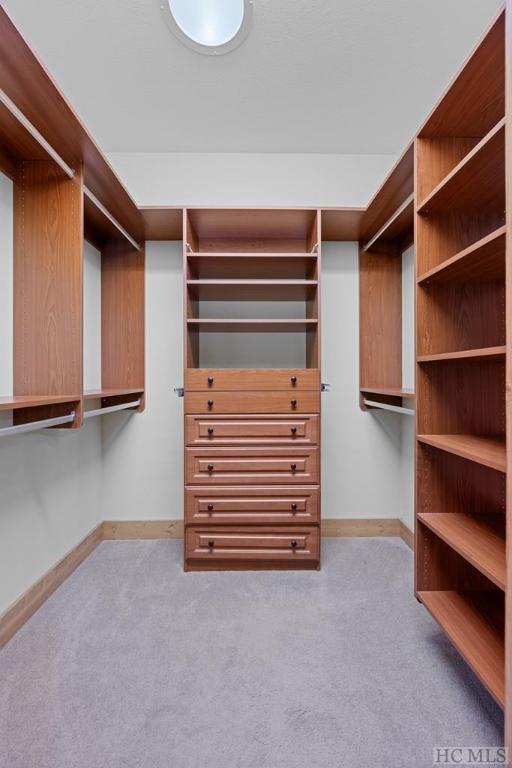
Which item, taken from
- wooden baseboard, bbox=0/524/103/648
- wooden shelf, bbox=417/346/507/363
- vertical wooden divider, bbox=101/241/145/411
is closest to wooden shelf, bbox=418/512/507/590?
wooden shelf, bbox=417/346/507/363

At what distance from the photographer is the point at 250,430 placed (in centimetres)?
204

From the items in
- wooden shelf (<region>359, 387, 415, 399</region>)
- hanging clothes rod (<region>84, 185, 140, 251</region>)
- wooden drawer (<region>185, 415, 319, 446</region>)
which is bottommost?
wooden drawer (<region>185, 415, 319, 446</region>)

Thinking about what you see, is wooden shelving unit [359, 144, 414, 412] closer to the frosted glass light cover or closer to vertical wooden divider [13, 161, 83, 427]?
the frosted glass light cover

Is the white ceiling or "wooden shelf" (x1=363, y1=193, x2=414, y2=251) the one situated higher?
the white ceiling

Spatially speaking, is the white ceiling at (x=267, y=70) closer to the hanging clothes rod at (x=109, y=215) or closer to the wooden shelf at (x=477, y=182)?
the hanging clothes rod at (x=109, y=215)

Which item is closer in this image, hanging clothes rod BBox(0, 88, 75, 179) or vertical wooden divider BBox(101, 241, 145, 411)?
hanging clothes rod BBox(0, 88, 75, 179)

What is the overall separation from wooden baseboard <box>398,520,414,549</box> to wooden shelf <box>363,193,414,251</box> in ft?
6.12

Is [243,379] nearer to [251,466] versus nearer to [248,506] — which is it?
[251,466]

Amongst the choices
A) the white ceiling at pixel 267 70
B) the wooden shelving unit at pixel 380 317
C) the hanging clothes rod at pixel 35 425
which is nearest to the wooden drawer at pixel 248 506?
the hanging clothes rod at pixel 35 425

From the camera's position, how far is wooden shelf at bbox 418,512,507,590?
1048 mm

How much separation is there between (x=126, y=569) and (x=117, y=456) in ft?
2.47

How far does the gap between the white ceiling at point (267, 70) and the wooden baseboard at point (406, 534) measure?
2.54m

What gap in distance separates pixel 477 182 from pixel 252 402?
138cm

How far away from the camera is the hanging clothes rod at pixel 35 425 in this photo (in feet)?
3.89
